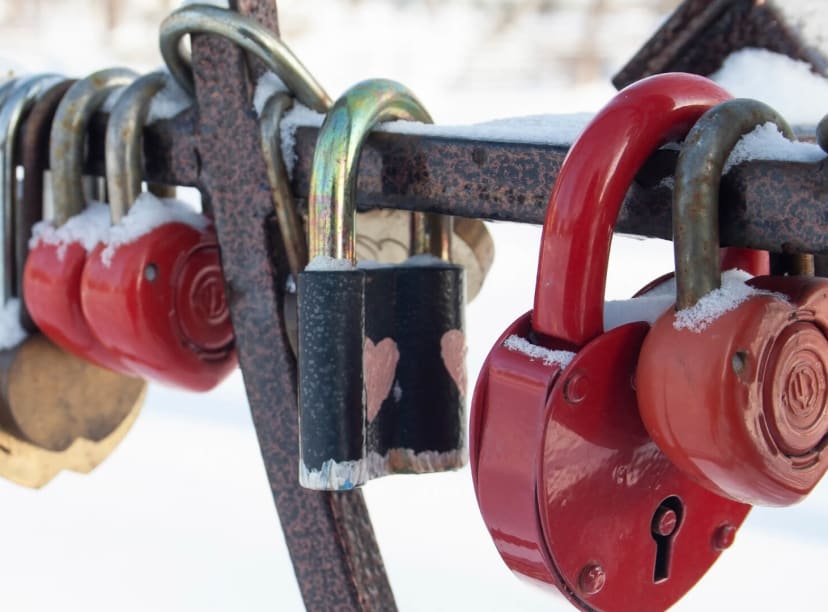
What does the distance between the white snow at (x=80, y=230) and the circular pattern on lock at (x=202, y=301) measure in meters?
0.06

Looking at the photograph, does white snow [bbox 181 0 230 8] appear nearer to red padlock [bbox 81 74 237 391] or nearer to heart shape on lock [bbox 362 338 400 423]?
red padlock [bbox 81 74 237 391]

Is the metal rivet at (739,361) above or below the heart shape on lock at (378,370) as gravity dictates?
above

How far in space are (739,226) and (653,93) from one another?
58 mm

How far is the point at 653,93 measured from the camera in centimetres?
45

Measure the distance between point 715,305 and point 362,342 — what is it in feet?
0.59

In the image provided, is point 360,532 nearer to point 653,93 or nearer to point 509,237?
point 653,93

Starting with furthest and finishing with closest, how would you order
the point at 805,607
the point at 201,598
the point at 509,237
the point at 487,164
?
the point at 509,237, the point at 201,598, the point at 805,607, the point at 487,164

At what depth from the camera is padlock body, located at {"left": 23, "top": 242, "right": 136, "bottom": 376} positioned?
789 mm

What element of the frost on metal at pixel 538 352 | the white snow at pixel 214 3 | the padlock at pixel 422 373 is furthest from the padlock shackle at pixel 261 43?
the frost on metal at pixel 538 352

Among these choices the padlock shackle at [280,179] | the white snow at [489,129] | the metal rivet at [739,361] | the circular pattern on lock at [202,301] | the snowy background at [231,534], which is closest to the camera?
the metal rivet at [739,361]

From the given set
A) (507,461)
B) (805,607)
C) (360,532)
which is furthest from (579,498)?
(805,607)

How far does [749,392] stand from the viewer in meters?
0.43

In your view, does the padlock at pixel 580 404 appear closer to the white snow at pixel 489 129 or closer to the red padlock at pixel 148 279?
the white snow at pixel 489 129

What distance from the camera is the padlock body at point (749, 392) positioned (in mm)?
427
